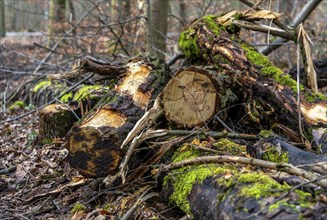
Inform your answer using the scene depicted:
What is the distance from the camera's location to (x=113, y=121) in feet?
13.4

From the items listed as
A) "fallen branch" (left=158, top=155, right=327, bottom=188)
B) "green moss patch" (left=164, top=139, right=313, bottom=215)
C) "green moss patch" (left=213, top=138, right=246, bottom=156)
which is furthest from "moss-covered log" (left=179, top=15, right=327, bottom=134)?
"fallen branch" (left=158, top=155, right=327, bottom=188)

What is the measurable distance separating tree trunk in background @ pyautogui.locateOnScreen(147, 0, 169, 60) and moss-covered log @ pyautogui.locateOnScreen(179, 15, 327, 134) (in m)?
2.36

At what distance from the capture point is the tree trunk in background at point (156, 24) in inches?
307

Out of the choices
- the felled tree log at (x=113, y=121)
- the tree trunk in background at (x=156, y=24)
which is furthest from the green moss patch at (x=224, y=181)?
the tree trunk in background at (x=156, y=24)

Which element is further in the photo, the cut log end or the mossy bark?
the mossy bark

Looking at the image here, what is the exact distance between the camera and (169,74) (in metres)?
4.94

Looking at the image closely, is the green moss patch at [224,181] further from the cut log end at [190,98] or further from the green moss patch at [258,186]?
the cut log end at [190,98]

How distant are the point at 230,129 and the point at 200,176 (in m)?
1.08

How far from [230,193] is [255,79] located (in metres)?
2.01

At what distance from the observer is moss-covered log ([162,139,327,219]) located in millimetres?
2418

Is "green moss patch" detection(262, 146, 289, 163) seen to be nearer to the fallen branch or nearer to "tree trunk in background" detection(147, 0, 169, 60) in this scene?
the fallen branch

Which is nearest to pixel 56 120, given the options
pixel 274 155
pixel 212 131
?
pixel 212 131

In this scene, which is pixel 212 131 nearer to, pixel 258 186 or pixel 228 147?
pixel 228 147

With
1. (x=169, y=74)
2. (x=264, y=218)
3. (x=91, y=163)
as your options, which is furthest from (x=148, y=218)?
(x=169, y=74)
